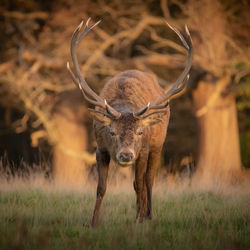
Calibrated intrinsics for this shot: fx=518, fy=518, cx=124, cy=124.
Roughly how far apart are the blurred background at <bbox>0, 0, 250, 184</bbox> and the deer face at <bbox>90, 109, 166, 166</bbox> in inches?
241

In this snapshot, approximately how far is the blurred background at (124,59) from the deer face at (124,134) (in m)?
6.12

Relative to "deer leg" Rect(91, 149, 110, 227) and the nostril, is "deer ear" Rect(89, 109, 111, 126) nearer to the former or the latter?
"deer leg" Rect(91, 149, 110, 227)

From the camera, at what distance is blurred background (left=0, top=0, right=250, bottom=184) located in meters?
13.1

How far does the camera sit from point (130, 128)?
6109 mm

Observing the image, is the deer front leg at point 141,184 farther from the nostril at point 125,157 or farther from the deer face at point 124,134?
the nostril at point 125,157

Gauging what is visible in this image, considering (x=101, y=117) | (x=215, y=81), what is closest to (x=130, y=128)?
(x=101, y=117)

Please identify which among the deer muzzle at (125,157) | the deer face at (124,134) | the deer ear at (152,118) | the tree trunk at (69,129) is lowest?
the deer muzzle at (125,157)

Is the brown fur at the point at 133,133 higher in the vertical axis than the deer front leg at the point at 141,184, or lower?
higher

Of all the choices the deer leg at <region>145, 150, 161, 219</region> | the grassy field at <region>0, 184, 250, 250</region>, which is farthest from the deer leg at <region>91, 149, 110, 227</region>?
the deer leg at <region>145, 150, 161, 219</region>

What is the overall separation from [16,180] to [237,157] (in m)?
7.26

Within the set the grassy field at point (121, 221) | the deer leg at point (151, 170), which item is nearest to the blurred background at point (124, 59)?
the grassy field at point (121, 221)

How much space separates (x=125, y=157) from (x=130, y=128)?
46cm

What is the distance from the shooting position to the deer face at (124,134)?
5.86m

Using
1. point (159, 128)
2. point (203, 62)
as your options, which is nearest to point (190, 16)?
point (203, 62)
